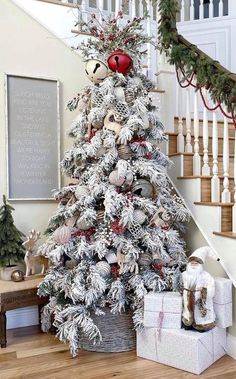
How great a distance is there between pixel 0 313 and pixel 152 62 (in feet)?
8.17

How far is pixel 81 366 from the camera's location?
2.47 meters

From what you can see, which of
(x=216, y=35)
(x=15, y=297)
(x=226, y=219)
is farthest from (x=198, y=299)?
(x=216, y=35)

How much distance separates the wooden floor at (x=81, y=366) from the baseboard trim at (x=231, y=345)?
36 mm

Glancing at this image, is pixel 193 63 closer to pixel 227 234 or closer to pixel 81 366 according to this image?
pixel 227 234

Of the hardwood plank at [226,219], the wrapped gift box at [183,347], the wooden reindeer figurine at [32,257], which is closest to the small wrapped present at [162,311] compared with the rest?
the wrapped gift box at [183,347]

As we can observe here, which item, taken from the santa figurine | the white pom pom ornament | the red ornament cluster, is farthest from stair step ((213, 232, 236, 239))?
the white pom pom ornament

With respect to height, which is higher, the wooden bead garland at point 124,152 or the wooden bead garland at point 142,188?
the wooden bead garland at point 124,152

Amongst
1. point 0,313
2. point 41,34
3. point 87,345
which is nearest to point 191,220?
point 87,345

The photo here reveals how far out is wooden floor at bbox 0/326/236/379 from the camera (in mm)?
2355

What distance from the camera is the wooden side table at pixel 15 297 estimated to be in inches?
109

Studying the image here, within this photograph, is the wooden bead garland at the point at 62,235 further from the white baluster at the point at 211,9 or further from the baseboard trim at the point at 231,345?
the white baluster at the point at 211,9

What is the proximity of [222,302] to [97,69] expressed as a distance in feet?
5.72

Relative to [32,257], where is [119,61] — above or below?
above

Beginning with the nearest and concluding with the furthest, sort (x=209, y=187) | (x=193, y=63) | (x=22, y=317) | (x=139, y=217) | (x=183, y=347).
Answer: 1. (x=183, y=347)
2. (x=139, y=217)
3. (x=193, y=63)
4. (x=209, y=187)
5. (x=22, y=317)
